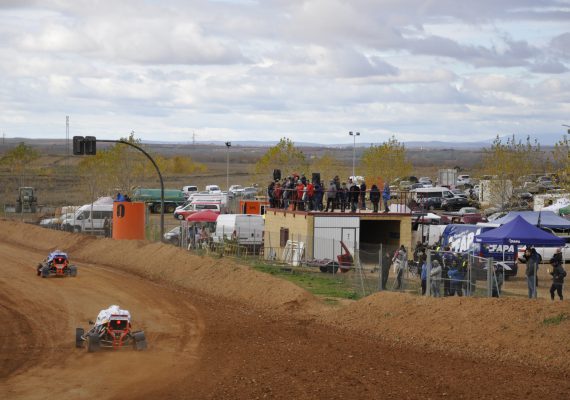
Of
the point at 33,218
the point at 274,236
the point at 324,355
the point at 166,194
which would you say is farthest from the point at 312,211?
the point at 166,194

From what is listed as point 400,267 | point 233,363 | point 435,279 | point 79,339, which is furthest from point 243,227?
point 233,363

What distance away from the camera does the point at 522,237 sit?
120 feet

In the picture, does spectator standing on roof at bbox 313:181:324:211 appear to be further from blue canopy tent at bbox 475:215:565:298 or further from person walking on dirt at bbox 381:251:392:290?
person walking on dirt at bbox 381:251:392:290

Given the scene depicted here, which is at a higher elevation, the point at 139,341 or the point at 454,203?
the point at 454,203

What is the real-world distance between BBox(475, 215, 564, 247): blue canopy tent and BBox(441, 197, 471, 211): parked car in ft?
165

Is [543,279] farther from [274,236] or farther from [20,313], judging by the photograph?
[20,313]

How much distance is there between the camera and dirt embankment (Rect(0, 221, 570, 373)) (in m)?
21.7

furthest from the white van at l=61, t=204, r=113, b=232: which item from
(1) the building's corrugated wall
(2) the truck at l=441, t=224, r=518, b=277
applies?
(2) the truck at l=441, t=224, r=518, b=277

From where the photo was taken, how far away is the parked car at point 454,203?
87.9m

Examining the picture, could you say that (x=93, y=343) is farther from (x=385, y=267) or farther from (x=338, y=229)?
(x=338, y=229)

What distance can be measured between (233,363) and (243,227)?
30012 mm

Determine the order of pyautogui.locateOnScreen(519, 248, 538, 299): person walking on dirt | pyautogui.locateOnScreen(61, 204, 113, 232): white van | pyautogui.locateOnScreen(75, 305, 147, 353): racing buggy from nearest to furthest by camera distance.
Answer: pyautogui.locateOnScreen(75, 305, 147, 353): racing buggy → pyautogui.locateOnScreen(519, 248, 538, 299): person walking on dirt → pyautogui.locateOnScreen(61, 204, 113, 232): white van

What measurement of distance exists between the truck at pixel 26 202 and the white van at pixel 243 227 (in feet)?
96.5

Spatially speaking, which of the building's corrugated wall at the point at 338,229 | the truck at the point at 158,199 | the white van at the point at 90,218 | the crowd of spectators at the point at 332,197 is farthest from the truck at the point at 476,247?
the truck at the point at 158,199
